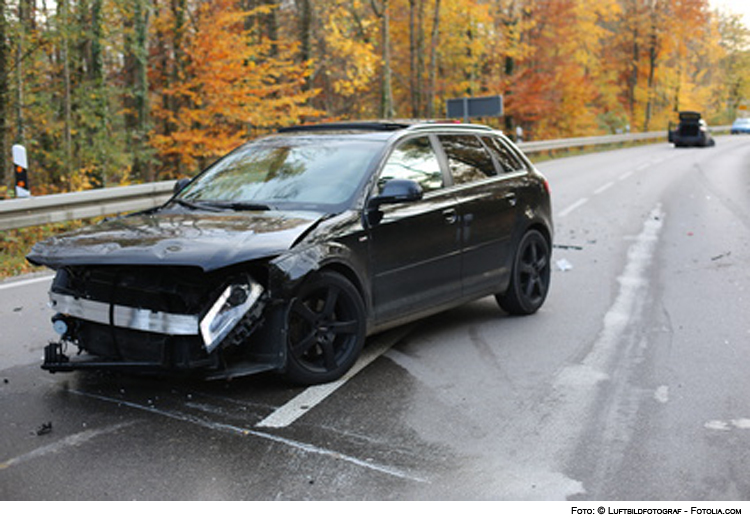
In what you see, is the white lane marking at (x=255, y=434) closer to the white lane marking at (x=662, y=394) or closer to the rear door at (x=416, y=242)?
the rear door at (x=416, y=242)

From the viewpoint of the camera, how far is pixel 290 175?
596 cm

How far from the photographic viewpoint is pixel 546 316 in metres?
7.53

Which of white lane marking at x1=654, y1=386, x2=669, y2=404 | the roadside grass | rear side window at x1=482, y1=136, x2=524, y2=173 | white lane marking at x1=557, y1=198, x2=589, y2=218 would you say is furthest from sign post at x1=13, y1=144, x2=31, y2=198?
white lane marking at x1=654, y1=386, x2=669, y2=404

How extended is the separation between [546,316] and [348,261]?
9.44ft

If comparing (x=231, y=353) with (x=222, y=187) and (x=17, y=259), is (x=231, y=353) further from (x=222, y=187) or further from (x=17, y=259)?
(x=17, y=259)

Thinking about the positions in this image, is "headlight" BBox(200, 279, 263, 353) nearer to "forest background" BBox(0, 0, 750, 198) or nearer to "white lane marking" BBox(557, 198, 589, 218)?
"forest background" BBox(0, 0, 750, 198)

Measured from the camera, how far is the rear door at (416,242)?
5691mm

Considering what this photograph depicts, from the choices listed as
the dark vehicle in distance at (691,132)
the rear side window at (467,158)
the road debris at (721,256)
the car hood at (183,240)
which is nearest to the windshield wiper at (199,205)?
the car hood at (183,240)

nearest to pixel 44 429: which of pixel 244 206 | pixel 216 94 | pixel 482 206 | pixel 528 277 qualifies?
pixel 244 206

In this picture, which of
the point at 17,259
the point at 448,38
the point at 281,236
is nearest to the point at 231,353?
the point at 281,236

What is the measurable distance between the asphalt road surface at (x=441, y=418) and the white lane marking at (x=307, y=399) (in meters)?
0.02

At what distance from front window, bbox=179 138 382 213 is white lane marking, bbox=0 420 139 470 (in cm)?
190

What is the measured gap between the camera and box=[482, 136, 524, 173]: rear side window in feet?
24.4

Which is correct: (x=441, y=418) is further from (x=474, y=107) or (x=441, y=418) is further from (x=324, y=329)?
(x=474, y=107)
